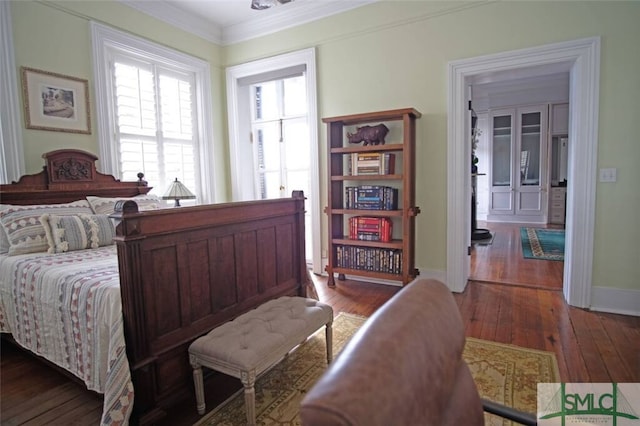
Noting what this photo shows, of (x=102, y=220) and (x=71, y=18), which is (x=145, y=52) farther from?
(x=102, y=220)

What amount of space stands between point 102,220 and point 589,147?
399 cm

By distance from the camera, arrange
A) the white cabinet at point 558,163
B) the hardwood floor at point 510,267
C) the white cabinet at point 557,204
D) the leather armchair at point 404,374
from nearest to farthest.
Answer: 1. the leather armchair at point 404,374
2. the hardwood floor at point 510,267
3. the white cabinet at point 558,163
4. the white cabinet at point 557,204

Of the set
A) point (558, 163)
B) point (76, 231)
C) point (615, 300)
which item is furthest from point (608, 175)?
point (558, 163)

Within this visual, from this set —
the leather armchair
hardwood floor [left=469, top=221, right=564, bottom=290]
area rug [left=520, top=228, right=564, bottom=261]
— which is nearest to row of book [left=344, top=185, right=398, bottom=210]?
hardwood floor [left=469, top=221, right=564, bottom=290]

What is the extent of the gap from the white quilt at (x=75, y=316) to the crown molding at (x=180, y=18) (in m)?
2.84

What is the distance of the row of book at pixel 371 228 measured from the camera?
12.1 ft

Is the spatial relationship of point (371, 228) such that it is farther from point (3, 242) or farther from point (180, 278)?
point (3, 242)

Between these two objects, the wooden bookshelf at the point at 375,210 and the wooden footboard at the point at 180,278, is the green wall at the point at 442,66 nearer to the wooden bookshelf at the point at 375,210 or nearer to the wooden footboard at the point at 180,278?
the wooden bookshelf at the point at 375,210

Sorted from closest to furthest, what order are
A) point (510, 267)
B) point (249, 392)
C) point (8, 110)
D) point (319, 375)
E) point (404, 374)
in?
point (404, 374), point (249, 392), point (319, 375), point (8, 110), point (510, 267)

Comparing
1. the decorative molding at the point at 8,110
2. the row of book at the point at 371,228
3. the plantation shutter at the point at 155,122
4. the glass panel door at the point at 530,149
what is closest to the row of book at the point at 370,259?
the row of book at the point at 371,228

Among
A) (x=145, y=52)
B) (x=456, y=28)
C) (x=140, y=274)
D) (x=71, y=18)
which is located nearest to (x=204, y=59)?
(x=145, y=52)

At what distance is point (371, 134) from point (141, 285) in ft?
8.73

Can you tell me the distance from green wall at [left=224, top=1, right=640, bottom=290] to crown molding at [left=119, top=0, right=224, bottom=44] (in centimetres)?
32

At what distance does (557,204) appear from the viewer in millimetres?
7680
